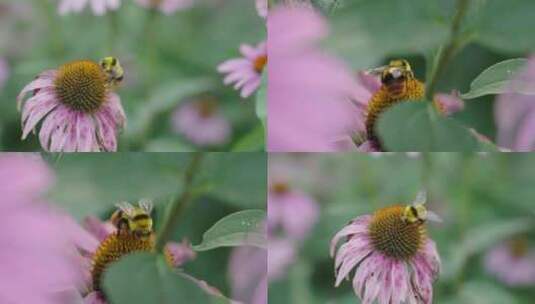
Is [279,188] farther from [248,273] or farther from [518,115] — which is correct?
[518,115]

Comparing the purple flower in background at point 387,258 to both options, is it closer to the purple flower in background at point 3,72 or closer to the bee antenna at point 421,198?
the bee antenna at point 421,198

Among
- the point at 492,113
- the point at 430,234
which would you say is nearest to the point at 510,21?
the point at 492,113

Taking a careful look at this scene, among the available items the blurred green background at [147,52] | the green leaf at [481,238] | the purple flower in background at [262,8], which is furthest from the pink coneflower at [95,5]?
the green leaf at [481,238]

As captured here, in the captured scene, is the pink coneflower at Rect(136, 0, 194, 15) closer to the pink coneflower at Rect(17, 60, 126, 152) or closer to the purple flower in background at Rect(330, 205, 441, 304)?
the pink coneflower at Rect(17, 60, 126, 152)

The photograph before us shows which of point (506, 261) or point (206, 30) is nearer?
point (206, 30)

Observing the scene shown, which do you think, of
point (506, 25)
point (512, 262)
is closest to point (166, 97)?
point (506, 25)

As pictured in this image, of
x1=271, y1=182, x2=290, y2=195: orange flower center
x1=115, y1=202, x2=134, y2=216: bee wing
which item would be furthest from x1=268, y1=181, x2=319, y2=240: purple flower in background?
x1=115, y1=202, x2=134, y2=216: bee wing

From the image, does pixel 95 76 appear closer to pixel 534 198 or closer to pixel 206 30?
pixel 206 30
